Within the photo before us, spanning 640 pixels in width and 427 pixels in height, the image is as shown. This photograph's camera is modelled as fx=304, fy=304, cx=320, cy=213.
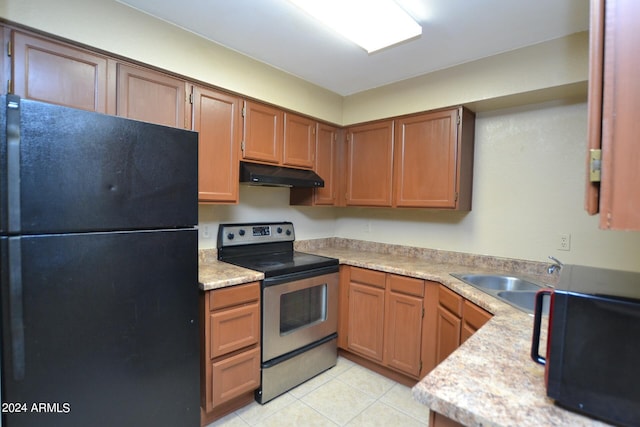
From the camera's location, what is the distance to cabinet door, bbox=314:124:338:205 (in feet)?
9.45

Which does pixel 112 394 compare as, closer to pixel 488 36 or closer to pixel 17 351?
pixel 17 351

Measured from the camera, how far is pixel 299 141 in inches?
106

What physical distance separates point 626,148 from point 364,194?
238 centimetres

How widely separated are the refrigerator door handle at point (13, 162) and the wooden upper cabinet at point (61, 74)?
0.47 meters

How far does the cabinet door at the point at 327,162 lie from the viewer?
2.88 m

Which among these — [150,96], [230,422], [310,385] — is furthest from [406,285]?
[150,96]

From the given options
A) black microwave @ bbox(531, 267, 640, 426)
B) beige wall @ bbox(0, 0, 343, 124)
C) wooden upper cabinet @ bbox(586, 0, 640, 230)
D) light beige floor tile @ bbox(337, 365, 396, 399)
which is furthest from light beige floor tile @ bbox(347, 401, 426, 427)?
beige wall @ bbox(0, 0, 343, 124)

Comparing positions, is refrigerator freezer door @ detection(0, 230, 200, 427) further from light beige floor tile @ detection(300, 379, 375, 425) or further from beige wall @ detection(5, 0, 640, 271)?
beige wall @ detection(5, 0, 640, 271)

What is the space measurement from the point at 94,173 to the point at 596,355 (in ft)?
5.64

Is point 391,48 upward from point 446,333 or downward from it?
upward

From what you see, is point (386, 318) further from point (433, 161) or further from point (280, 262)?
point (433, 161)

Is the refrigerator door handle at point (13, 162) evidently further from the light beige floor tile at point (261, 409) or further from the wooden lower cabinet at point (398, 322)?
the wooden lower cabinet at point (398, 322)

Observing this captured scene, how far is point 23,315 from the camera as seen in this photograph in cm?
112

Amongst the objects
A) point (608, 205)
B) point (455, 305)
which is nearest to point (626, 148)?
point (608, 205)
